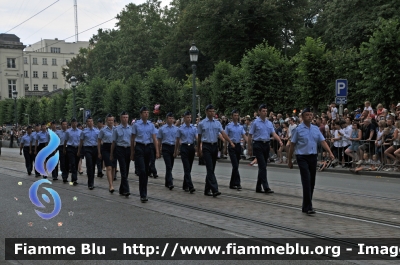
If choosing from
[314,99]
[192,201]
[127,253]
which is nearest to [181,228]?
[127,253]

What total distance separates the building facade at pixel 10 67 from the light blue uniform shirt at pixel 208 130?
4362 inches

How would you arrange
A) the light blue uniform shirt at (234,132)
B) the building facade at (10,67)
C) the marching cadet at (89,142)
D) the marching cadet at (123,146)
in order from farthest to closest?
A: the building facade at (10,67)
the marching cadet at (89,142)
the light blue uniform shirt at (234,132)
the marching cadet at (123,146)

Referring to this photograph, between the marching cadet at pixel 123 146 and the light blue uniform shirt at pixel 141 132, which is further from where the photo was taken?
the marching cadet at pixel 123 146

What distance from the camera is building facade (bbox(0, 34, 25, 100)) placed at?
118 metres

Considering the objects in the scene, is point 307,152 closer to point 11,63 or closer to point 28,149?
point 28,149

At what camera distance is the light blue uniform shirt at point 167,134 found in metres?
15.5

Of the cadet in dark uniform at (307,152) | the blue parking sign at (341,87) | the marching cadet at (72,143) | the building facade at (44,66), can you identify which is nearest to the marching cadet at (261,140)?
the cadet in dark uniform at (307,152)

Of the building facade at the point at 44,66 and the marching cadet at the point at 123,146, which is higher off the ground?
the building facade at the point at 44,66

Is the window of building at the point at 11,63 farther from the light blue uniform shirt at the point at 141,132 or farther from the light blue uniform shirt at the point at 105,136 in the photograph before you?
the light blue uniform shirt at the point at 141,132

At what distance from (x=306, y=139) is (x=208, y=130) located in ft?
9.95

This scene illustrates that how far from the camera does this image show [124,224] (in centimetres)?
975

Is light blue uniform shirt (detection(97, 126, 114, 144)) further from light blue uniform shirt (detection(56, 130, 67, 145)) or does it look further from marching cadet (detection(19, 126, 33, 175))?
marching cadet (detection(19, 126, 33, 175))

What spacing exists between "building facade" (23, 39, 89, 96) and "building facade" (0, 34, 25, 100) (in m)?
9.21
